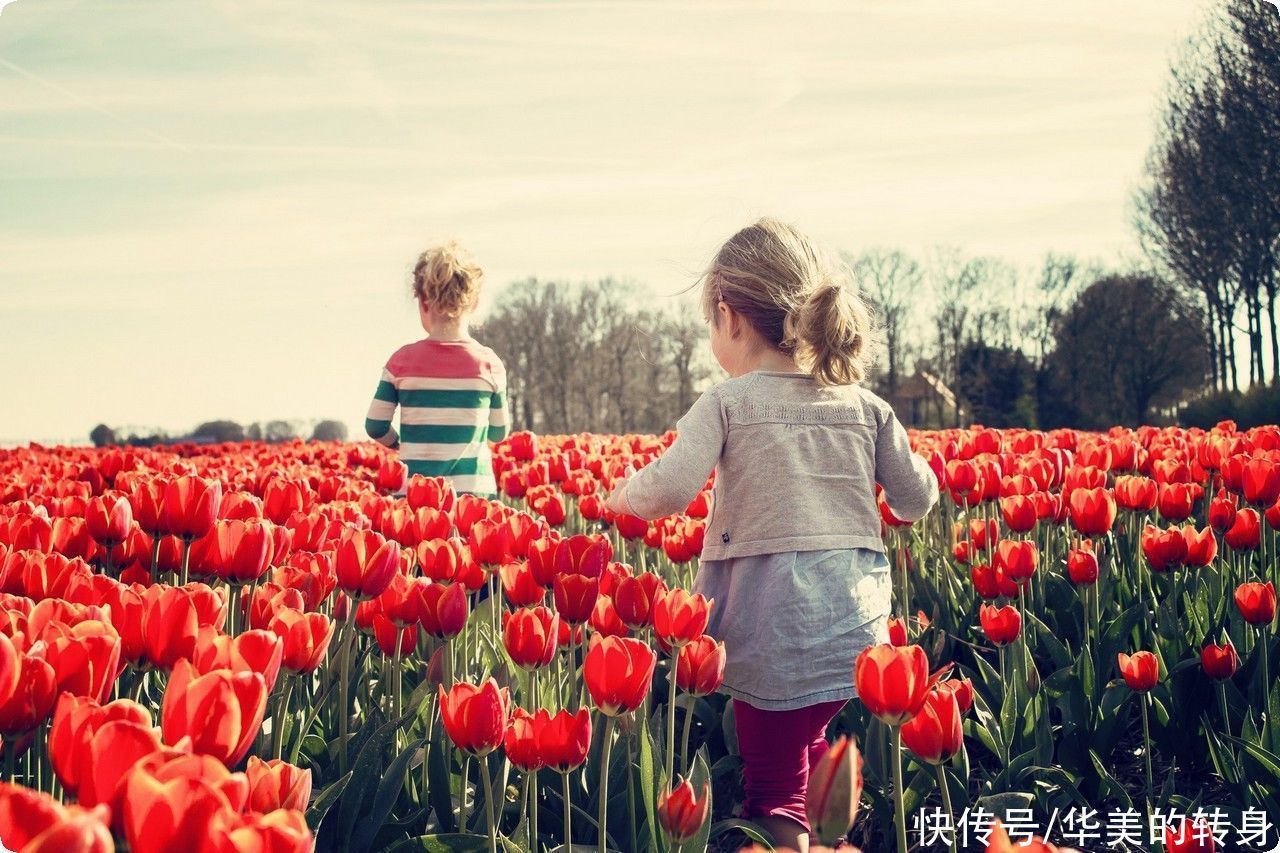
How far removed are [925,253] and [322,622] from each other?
1990 inches

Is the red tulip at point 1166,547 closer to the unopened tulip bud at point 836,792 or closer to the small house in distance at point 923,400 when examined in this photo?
the unopened tulip bud at point 836,792

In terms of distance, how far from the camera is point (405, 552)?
3621 mm

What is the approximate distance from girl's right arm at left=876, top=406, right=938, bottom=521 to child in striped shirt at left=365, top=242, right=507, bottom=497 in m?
2.60

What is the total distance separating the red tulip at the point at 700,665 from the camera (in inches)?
104

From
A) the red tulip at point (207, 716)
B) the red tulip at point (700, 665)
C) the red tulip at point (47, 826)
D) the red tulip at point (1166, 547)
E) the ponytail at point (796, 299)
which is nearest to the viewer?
the red tulip at point (47, 826)

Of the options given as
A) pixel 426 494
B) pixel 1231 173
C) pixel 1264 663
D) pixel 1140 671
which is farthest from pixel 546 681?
pixel 1231 173

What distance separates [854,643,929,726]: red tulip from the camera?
2.11 metres

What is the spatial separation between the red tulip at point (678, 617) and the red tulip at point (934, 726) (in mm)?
557

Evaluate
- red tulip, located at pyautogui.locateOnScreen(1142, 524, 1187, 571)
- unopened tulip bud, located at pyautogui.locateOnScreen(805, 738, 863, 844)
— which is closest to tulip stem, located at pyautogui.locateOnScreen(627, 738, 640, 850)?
unopened tulip bud, located at pyautogui.locateOnScreen(805, 738, 863, 844)

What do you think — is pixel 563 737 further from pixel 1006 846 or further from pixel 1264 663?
pixel 1264 663

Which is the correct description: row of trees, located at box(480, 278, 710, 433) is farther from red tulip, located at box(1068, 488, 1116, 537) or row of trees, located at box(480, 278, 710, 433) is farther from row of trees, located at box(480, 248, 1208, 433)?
red tulip, located at box(1068, 488, 1116, 537)

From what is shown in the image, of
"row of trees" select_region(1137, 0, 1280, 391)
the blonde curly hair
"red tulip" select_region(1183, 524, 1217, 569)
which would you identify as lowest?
"red tulip" select_region(1183, 524, 1217, 569)

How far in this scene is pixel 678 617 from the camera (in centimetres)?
260

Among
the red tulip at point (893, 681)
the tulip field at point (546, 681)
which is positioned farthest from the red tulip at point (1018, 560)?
the red tulip at point (893, 681)
